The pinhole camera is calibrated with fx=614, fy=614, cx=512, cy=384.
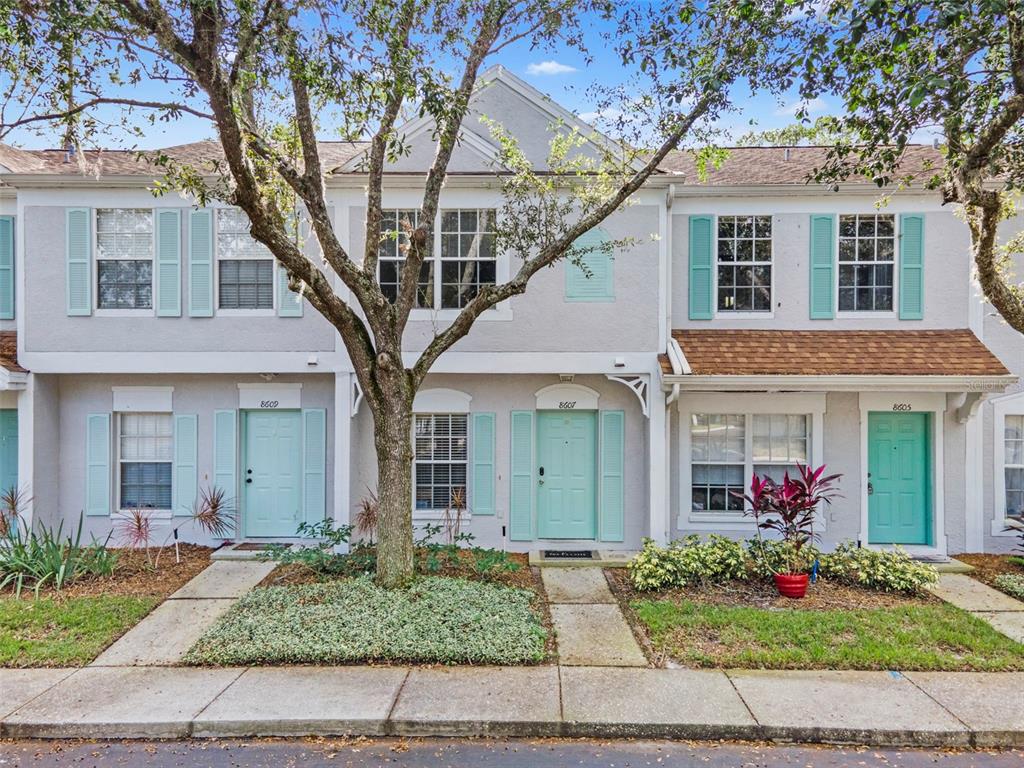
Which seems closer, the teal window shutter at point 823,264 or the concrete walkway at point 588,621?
the concrete walkway at point 588,621

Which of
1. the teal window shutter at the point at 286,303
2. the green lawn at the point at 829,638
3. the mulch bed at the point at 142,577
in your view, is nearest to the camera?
the green lawn at the point at 829,638

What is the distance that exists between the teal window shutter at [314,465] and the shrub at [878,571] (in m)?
7.19

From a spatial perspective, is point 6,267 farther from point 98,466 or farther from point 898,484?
point 898,484

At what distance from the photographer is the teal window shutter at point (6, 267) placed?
31.7ft

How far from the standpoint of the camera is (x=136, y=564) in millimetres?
8352

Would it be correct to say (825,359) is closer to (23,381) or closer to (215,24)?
(215,24)

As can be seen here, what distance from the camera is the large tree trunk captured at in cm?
694

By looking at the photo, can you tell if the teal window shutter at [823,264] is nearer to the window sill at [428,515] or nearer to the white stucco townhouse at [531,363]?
the white stucco townhouse at [531,363]

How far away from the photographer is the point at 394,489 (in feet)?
23.0

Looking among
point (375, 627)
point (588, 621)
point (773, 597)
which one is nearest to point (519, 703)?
point (375, 627)

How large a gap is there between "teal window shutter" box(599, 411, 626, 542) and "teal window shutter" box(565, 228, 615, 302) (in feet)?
5.99

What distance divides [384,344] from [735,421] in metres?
5.82

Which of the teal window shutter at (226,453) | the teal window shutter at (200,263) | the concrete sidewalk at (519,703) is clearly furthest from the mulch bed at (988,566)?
the teal window shutter at (200,263)

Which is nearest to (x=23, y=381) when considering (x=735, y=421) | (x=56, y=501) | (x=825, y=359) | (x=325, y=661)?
(x=56, y=501)
